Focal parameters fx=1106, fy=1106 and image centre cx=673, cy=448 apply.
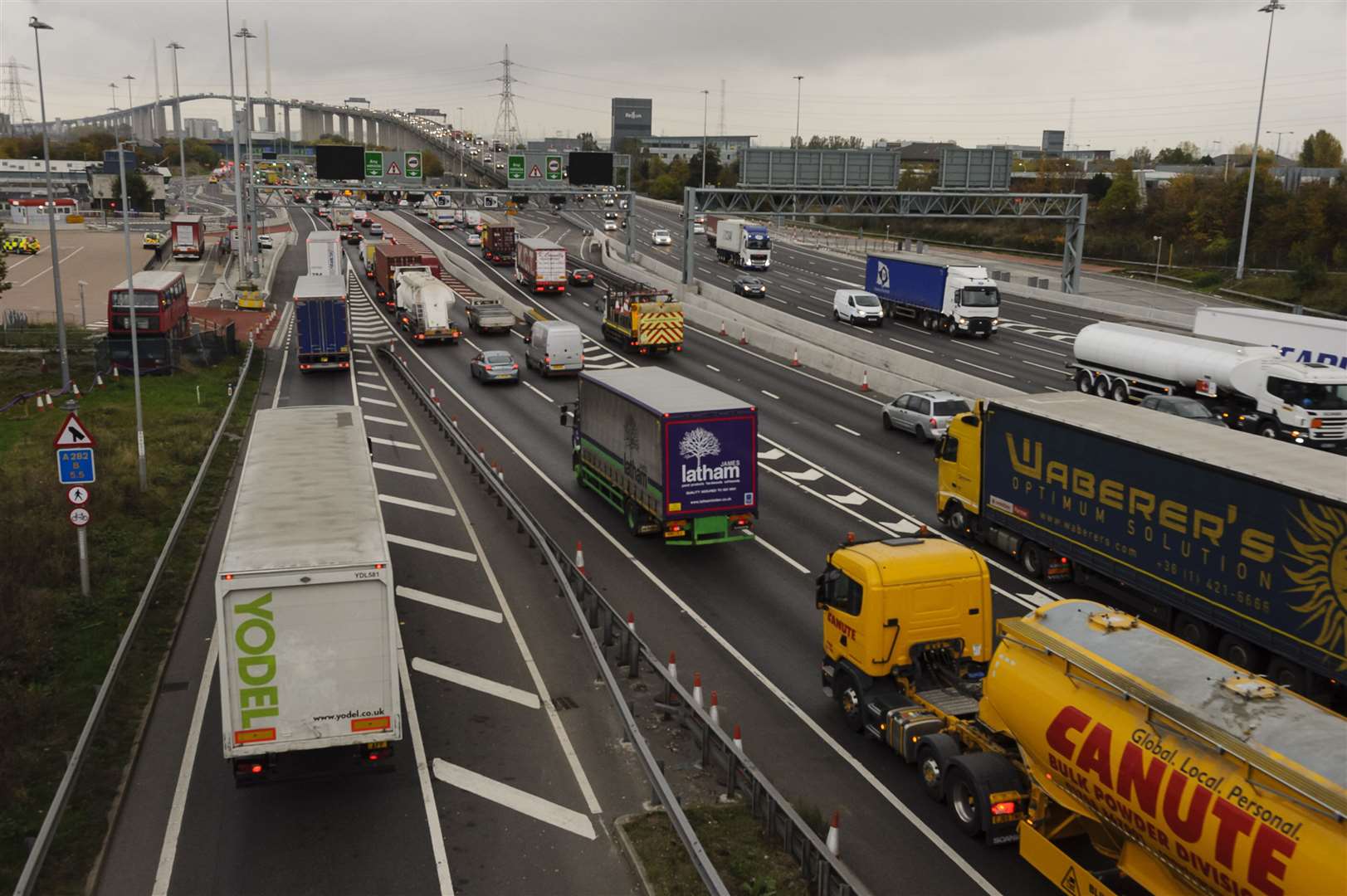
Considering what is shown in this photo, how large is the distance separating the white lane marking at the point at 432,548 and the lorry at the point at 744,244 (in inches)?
2646

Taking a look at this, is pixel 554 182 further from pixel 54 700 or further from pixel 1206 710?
pixel 1206 710

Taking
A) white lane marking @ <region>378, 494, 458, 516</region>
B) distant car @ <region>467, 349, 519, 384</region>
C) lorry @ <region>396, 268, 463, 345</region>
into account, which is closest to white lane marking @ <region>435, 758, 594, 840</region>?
white lane marking @ <region>378, 494, 458, 516</region>

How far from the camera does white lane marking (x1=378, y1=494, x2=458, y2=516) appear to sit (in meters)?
29.3

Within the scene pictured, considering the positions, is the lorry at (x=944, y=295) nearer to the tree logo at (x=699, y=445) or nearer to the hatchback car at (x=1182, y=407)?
the hatchback car at (x=1182, y=407)

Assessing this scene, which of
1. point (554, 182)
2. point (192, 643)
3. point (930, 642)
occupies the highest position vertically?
point (554, 182)

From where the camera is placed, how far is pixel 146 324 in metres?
50.7

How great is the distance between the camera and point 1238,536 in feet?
60.4

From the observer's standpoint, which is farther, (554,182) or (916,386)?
(554,182)

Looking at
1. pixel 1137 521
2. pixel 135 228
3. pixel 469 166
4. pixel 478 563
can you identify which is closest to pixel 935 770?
pixel 1137 521

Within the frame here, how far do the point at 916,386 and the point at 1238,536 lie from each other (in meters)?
26.3

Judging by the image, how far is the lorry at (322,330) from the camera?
50.2m

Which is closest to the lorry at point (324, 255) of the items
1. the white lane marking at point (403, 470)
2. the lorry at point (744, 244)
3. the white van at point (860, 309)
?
the white van at point (860, 309)

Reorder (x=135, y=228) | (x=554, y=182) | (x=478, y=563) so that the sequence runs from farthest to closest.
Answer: (x=135, y=228), (x=554, y=182), (x=478, y=563)

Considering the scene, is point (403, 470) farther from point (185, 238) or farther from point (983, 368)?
point (185, 238)
